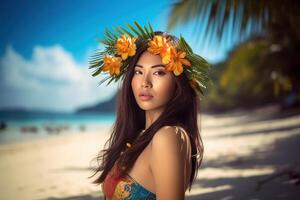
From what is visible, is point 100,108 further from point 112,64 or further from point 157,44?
point 157,44

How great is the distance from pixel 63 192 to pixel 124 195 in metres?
2.55

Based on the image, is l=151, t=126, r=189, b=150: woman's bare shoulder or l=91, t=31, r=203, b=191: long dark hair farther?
l=91, t=31, r=203, b=191: long dark hair

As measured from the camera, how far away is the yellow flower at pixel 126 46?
1812 mm

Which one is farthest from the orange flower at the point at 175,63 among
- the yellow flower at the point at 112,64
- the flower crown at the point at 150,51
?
the yellow flower at the point at 112,64

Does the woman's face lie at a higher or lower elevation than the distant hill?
higher

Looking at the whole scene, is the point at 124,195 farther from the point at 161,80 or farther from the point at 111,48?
the point at 111,48

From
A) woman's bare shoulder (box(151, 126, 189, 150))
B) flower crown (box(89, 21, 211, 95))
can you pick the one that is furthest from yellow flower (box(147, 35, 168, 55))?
woman's bare shoulder (box(151, 126, 189, 150))

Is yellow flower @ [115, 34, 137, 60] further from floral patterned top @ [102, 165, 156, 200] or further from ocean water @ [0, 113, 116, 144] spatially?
ocean water @ [0, 113, 116, 144]

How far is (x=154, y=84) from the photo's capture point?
1718 mm

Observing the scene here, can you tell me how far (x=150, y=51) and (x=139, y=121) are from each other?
1.41 feet

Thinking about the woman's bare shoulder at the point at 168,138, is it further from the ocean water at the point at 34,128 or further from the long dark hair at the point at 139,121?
the ocean water at the point at 34,128

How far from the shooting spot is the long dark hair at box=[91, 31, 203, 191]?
1.66 metres

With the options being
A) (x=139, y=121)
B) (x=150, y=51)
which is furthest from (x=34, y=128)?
(x=150, y=51)

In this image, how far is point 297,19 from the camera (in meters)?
3.76
